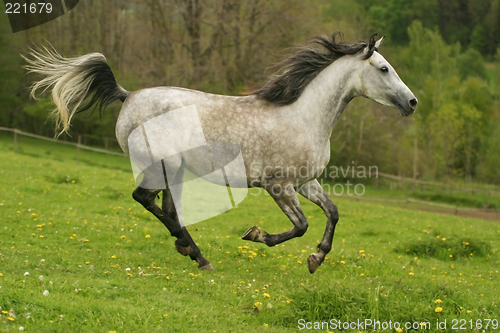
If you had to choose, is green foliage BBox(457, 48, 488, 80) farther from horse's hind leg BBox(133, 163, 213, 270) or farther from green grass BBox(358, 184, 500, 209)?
horse's hind leg BBox(133, 163, 213, 270)

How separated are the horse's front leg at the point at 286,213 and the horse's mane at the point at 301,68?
1101mm

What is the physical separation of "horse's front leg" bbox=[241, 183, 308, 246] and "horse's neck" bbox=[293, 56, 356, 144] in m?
0.78

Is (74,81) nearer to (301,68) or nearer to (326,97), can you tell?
(301,68)

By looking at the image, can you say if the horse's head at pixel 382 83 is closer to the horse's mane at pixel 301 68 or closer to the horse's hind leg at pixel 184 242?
the horse's mane at pixel 301 68

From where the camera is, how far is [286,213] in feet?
21.4

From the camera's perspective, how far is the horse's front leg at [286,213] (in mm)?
6480

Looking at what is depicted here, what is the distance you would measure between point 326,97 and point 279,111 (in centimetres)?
64

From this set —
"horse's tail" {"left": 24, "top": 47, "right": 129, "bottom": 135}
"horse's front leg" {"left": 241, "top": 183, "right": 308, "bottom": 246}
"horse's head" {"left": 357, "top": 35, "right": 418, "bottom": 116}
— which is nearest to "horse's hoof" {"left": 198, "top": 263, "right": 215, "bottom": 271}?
"horse's front leg" {"left": 241, "top": 183, "right": 308, "bottom": 246}

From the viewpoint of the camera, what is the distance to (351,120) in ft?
115

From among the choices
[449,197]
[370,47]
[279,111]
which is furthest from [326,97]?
[449,197]

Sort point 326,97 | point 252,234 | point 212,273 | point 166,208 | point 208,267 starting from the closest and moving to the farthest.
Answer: point 252,234
point 326,97
point 212,273
point 208,267
point 166,208

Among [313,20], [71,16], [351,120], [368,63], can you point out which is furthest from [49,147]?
[368,63]

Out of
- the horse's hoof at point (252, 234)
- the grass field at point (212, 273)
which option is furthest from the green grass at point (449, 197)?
the horse's hoof at point (252, 234)

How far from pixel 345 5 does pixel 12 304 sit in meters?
56.1
